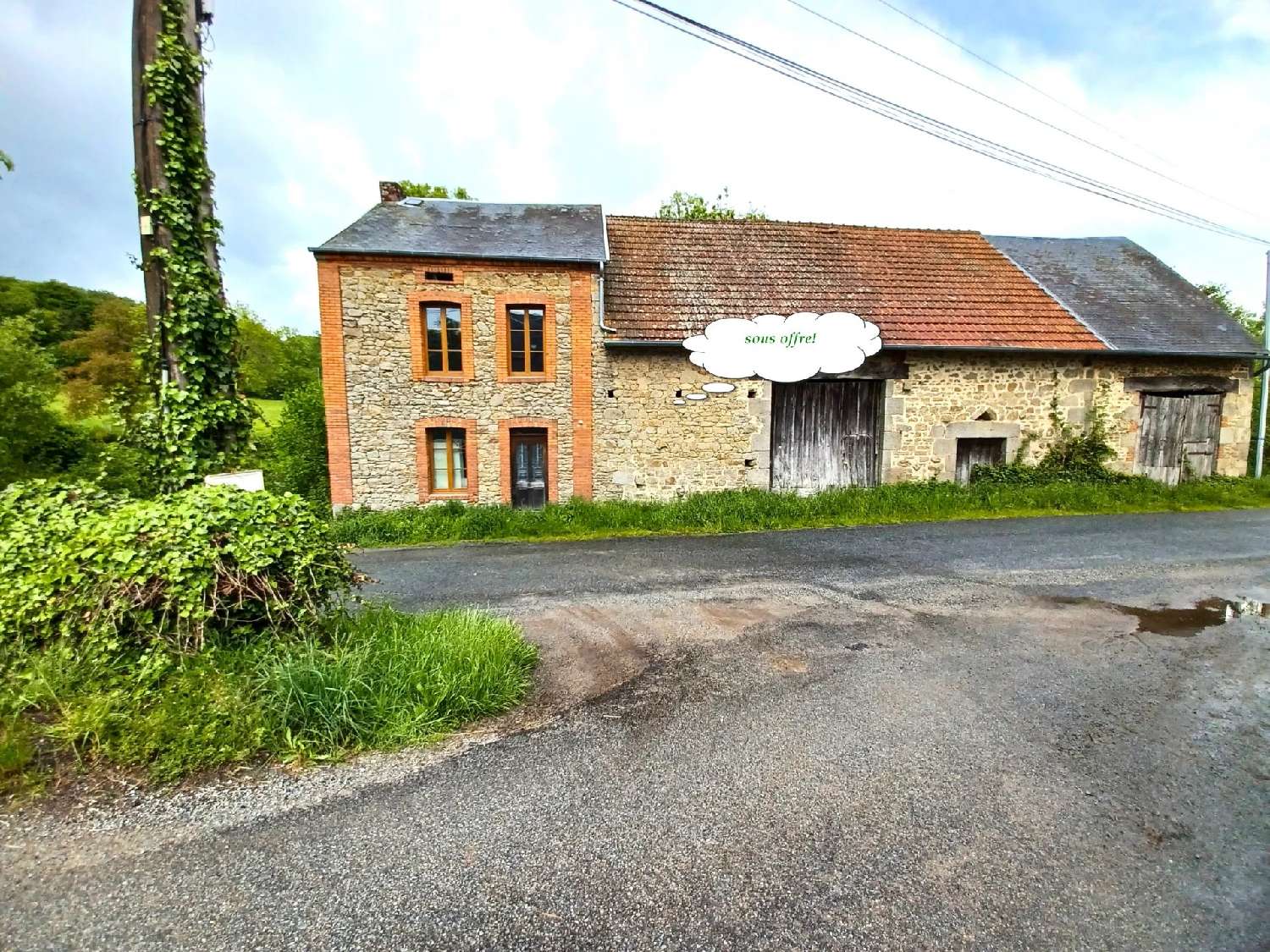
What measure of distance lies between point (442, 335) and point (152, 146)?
6844mm

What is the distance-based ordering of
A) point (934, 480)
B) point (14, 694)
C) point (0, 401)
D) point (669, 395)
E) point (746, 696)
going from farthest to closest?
point (934, 480)
point (669, 395)
point (0, 401)
point (746, 696)
point (14, 694)

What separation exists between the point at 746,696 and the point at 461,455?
848 cm

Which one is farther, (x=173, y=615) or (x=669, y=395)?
(x=669, y=395)

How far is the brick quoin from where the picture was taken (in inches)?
396

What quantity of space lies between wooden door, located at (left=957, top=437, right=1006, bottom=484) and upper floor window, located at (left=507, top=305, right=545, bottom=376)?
344 inches

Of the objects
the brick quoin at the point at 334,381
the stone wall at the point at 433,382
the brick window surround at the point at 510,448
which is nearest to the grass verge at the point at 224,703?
the brick window surround at the point at 510,448

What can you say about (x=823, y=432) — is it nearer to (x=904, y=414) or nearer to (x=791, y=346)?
(x=904, y=414)

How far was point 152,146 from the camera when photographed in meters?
3.78

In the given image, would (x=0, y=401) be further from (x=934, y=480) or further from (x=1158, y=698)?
(x=934, y=480)

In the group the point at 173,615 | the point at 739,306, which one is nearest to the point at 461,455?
the point at 739,306

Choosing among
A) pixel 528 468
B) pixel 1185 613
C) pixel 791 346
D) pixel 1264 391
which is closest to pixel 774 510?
pixel 791 346

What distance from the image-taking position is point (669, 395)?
10.9m

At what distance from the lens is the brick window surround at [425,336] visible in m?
10.4

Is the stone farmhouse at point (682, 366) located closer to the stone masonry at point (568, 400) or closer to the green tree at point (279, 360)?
the stone masonry at point (568, 400)
